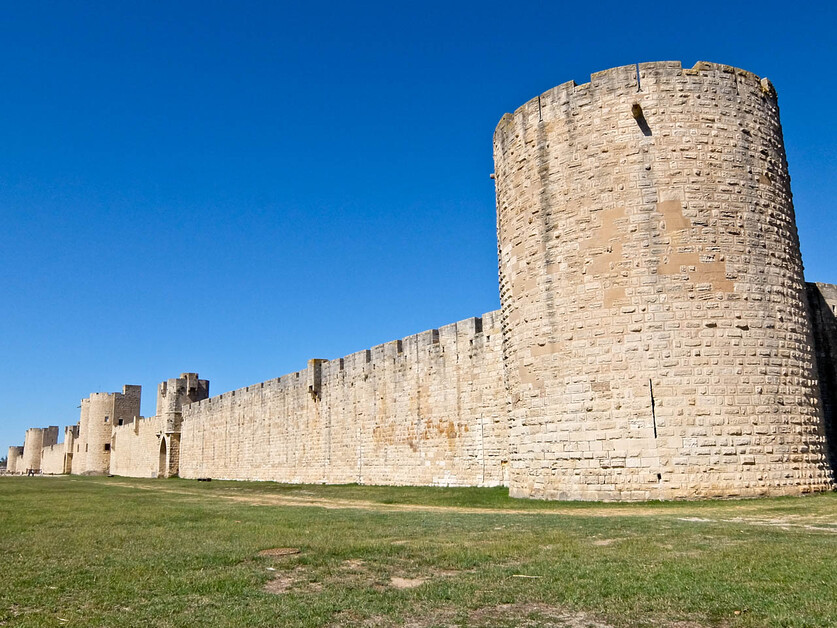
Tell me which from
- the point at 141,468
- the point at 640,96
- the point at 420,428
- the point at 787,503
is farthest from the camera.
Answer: the point at 141,468

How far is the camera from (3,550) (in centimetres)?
733

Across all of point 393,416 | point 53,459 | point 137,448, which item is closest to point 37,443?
point 53,459

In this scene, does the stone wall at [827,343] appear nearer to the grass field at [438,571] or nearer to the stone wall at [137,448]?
the grass field at [438,571]

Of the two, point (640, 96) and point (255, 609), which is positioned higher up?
point (640, 96)

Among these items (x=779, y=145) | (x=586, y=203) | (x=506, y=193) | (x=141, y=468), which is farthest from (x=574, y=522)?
(x=141, y=468)

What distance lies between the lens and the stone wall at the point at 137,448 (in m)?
43.2

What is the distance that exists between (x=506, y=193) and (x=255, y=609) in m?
11.0

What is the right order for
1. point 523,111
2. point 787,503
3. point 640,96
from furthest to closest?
point 523,111
point 640,96
point 787,503

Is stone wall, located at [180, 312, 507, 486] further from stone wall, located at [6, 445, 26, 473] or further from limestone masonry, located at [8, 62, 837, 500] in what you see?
stone wall, located at [6, 445, 26, 473]

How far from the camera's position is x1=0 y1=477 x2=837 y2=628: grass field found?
4.24 m

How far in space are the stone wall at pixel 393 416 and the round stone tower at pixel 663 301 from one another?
395 centimetres

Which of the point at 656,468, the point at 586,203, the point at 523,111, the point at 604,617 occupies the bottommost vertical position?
the point at 604,617

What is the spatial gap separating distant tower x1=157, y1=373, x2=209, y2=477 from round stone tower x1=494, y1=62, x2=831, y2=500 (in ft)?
103

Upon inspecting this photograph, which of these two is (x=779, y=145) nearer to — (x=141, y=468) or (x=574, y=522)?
(x=574, y=522)
